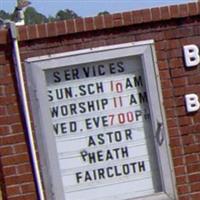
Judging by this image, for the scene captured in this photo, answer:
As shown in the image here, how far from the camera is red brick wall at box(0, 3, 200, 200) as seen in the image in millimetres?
6453

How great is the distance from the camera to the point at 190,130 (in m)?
6.73

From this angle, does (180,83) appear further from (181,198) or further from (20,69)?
(20,69)

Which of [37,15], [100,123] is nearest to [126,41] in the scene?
[100,123]

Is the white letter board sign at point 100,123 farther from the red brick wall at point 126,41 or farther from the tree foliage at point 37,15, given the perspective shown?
the tree foliage at point 37,15

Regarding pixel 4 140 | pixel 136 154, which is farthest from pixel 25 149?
pixel 136 154

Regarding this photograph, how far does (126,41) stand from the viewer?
6598 millimetres

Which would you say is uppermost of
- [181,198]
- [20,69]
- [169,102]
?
[20,69]

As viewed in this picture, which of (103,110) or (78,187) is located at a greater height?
(103,110)

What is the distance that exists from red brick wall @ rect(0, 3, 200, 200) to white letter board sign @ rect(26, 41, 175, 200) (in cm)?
11

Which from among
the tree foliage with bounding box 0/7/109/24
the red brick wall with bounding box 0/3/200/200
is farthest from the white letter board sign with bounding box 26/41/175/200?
the tree foliage with bounding box 0/7/109/24

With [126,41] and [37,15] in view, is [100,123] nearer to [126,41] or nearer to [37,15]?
[126,41]

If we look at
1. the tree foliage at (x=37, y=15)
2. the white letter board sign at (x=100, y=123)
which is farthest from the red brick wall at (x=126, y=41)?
the tree foliage at (x=37, y=15)

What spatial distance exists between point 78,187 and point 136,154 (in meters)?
0.62

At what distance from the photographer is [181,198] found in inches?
263
